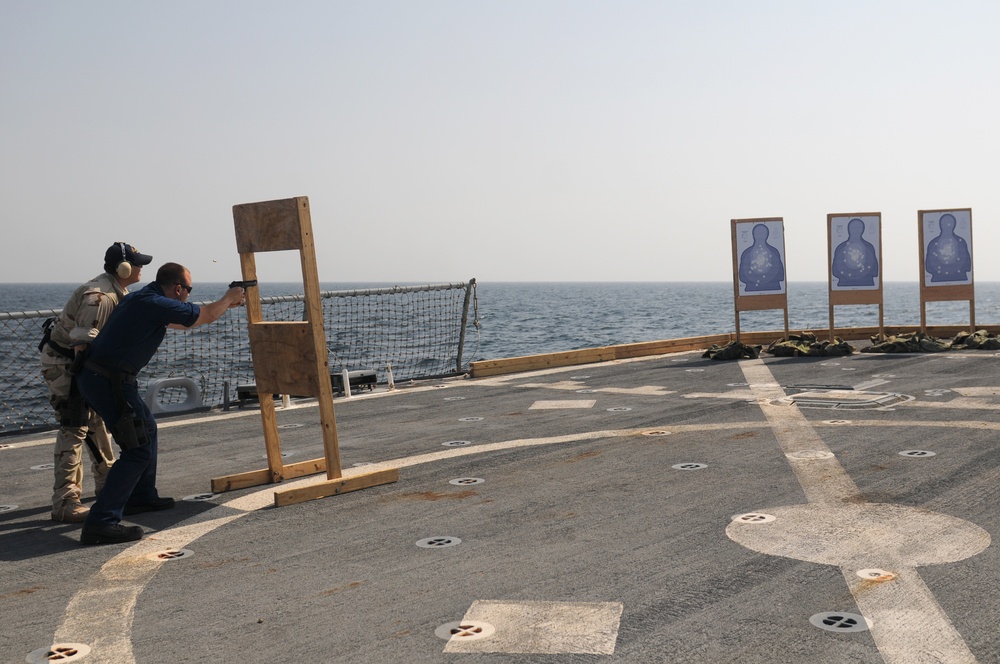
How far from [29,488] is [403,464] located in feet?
10.3

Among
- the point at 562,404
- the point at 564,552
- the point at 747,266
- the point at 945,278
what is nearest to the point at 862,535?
the point at 564,552

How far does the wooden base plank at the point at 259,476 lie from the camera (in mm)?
7395

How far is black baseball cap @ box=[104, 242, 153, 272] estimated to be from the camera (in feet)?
21.8

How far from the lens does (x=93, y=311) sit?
6473mm

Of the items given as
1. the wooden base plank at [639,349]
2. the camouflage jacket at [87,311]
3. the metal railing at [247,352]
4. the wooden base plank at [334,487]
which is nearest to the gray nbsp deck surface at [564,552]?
the wooden base plank at [334,487]

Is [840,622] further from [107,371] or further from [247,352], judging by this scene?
[247,352]

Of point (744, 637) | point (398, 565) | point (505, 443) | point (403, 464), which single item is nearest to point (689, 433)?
point (505, 443)

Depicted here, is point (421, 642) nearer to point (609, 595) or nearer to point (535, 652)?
point (535, 652)

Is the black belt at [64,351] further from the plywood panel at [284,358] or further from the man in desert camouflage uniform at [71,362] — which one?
the plywood panel at [284,358]

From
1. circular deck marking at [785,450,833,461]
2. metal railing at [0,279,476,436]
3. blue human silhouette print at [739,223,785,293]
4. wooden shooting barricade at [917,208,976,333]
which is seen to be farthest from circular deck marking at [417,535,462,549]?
wooden shooting barricade at [917,208,976,333]

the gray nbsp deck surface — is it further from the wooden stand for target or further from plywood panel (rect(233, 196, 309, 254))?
plywood panel (rect(233, 196, 309, 254))

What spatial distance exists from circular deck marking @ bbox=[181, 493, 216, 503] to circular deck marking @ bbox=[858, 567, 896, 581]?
15.5 feet

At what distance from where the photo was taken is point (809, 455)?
775cm

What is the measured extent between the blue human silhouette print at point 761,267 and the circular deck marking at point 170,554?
49.3 ft
